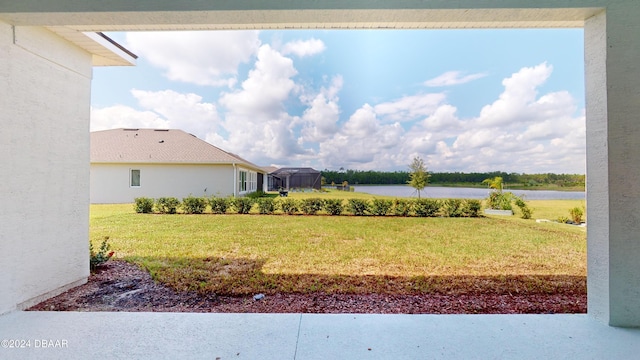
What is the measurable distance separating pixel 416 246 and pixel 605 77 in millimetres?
4865

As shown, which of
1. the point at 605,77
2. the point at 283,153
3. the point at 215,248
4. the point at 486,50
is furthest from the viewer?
the point at 283,153

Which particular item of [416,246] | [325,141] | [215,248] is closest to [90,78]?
[215,248]

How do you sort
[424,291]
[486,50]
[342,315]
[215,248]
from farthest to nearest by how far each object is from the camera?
[486,50], [215,248], [424,291], [342,315]

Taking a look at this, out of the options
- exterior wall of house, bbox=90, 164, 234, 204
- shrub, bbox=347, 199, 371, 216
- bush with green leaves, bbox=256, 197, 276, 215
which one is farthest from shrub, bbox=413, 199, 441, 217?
exterior wall of house, bbox=90, 164, 234, 204

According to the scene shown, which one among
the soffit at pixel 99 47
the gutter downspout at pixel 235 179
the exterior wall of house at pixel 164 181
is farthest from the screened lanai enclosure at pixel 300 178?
the soffit at pixel 99 47

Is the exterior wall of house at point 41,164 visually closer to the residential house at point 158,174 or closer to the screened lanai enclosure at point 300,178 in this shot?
the residential house at point 158,174

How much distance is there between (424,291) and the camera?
3.93m

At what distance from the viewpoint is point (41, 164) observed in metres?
3.28

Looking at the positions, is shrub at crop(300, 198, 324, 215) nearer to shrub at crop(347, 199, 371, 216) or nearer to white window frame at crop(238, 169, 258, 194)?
shrub at crop(347, 199, 371, 216)

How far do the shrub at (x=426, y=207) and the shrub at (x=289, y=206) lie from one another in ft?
17.2

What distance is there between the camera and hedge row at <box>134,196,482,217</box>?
11688 mm

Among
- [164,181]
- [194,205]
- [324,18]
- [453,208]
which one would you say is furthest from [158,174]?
[324,18]

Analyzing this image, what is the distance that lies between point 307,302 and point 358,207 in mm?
8473

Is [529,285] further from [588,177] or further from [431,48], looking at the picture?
[431,48]
